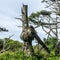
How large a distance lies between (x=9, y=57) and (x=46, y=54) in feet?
2.36

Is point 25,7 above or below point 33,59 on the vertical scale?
above

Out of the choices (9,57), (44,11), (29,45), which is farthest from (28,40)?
(44,11)

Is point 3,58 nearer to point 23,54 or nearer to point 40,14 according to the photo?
point 23,54

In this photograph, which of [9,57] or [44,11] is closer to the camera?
[9,57]

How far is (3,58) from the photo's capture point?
524 centimetres

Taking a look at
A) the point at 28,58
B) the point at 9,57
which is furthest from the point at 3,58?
the point at 28,58

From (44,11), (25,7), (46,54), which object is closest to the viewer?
(46,54)

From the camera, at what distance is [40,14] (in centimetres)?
3566

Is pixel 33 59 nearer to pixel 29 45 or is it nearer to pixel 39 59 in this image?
pixel 39 59

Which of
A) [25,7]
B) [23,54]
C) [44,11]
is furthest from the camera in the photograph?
[44,11]

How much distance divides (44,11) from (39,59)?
99.2 feet

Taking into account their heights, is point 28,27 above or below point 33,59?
above

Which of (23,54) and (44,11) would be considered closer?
(23,54)

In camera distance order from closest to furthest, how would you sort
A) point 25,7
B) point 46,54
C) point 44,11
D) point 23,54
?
point 23,54 < point 46,54 < point 25,7 < point 44,11
